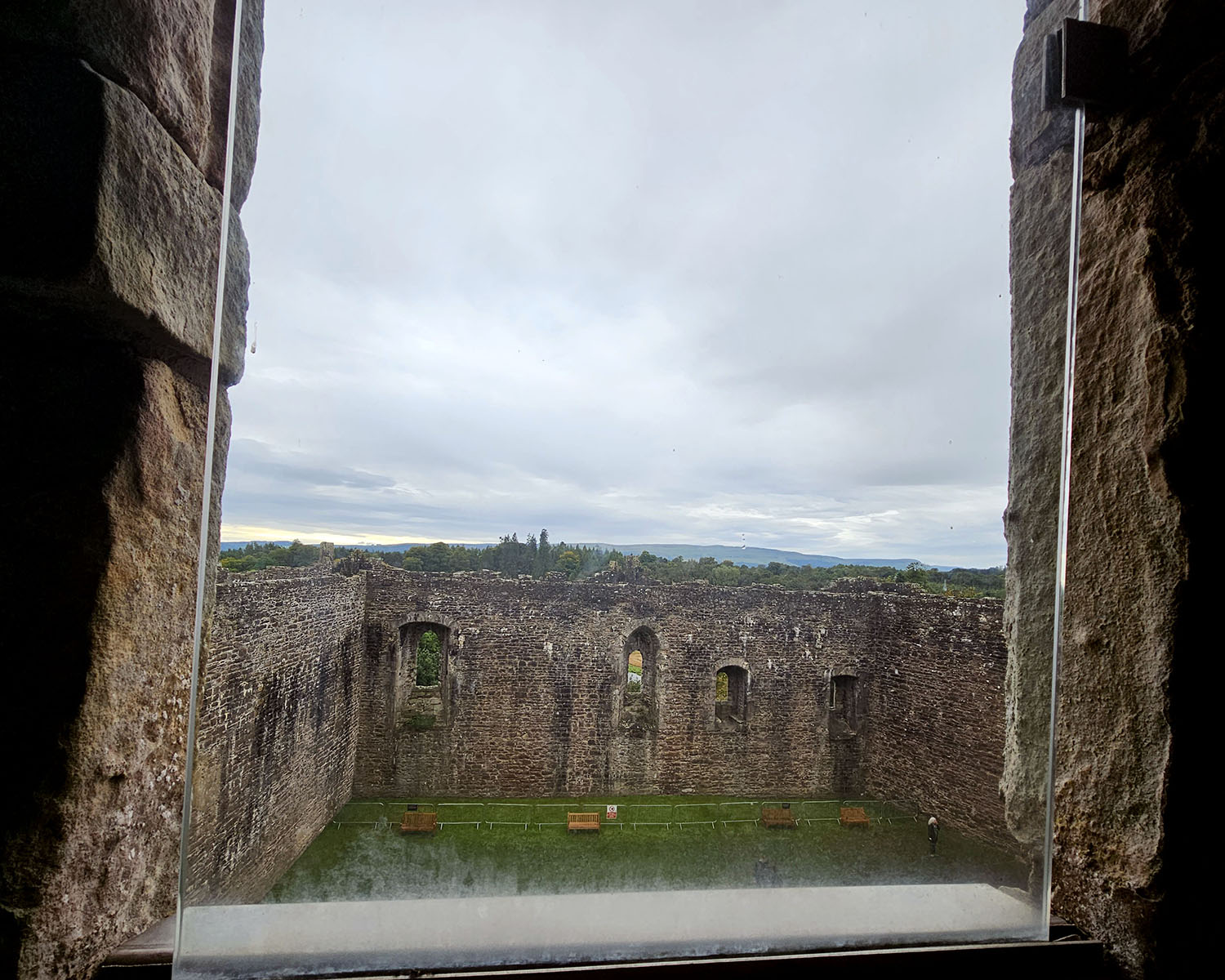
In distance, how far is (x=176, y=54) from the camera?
2.78 feet

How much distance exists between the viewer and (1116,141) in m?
0.93

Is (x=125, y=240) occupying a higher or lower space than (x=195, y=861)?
higher

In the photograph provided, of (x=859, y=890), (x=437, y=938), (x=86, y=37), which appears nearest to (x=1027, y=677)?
(x=859, y=890)

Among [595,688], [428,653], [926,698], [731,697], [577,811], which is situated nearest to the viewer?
[926,698]

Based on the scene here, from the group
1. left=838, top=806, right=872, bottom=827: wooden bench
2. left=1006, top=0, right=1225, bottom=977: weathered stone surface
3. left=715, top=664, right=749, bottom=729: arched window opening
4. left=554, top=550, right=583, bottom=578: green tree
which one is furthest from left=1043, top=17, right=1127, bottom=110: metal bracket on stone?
left=715, top=664, right=749, bottom=729: arched window opening

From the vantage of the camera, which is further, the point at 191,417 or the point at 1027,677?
the point at 1027,677

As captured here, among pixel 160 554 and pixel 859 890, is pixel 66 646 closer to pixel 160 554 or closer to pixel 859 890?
pixel 160 554

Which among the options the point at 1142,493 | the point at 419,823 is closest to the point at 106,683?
the point at 1142,493

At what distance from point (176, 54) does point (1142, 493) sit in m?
1.57

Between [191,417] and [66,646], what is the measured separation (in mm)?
351

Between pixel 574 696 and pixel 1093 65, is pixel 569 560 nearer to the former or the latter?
pixel 1093 65

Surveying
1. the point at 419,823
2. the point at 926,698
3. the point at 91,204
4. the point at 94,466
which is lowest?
the point at 419,823

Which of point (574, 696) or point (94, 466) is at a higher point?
point (94, 466)

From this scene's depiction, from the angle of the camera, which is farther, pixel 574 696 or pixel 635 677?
pixel 635 677
